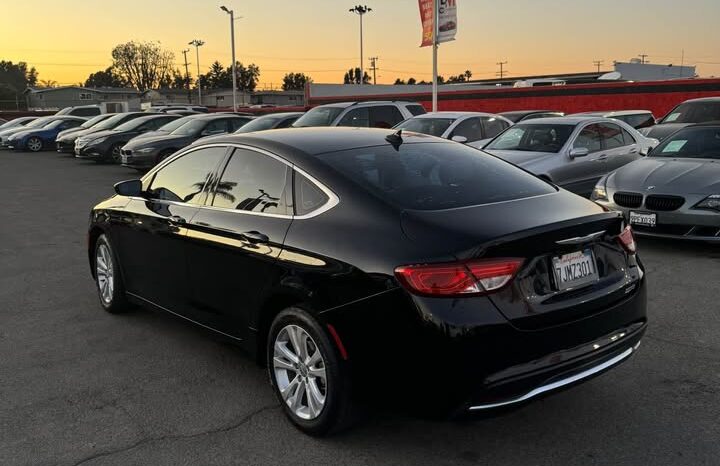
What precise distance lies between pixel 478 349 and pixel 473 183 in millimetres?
1266

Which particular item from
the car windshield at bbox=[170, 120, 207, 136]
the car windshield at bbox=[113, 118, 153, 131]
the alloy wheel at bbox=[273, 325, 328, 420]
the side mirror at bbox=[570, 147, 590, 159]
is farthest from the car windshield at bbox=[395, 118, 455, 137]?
the car windshield at bbox=[113, 118, 153, 131]

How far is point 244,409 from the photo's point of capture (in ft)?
12.4

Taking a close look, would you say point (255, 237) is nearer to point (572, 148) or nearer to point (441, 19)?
point (572, 148)

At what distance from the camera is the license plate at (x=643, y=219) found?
7.24m

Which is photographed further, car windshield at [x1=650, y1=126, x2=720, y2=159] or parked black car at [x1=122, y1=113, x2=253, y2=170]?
parked black car at [x1=122, y1=113, x2=253, y2=170]

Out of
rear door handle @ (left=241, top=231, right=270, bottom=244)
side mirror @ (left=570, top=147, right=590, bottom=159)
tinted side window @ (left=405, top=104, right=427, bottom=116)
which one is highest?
tinted side window @ (left=405, top=104, right=427, bottom=116)

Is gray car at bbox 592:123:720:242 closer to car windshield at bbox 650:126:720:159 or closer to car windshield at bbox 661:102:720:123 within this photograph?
car windshield at bbox 650:126:720:159

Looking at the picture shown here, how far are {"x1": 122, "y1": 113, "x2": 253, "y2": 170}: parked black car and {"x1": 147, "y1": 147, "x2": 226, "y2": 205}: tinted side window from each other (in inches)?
473

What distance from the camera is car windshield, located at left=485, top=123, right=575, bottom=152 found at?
33.8ft

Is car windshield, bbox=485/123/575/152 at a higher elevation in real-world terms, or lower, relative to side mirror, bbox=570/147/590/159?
higher

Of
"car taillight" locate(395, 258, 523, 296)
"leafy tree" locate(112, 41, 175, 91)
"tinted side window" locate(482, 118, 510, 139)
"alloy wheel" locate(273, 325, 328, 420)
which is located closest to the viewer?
"car taillight" locate(395, 258, 523, 296)

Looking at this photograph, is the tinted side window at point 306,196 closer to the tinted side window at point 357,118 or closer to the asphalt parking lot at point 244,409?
the asphalt parking lot at point 244,409

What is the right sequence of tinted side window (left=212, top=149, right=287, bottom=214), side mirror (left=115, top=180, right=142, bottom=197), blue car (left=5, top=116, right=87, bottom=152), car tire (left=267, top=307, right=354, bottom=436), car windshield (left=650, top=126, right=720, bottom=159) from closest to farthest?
car tire (left=267, top=307, right=354, bottom=436) < tinted side window (left=212, top=149, right=287, bottom=214) < side mirror (left=115, top=180, right=142, bottom=197) < car windshield (left=650, top=126, right=720, bottom=159) < blue car (left=5, top=116, right=87, bottom=152)

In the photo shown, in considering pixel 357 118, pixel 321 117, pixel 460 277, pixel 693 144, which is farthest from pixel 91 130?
→ pixel 460 277
